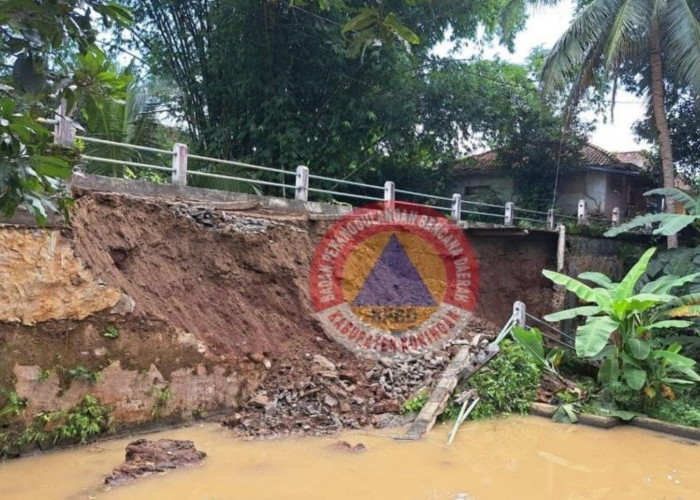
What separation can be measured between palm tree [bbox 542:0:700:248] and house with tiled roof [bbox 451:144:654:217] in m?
4.22

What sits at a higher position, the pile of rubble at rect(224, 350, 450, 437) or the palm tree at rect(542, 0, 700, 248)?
the palm tree at rect(542, 0, 700, 248)

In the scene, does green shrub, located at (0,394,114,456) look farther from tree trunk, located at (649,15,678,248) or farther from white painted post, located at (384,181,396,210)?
tree trunk, located at (649,15,678,248)

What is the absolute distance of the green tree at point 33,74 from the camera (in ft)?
6.19

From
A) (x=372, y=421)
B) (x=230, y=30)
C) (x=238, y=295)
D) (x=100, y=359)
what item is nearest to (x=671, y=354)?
(x=372, y=421)

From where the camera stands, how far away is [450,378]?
24.8 ft

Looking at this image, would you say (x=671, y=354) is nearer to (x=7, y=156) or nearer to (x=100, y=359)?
(x=100, y=359)

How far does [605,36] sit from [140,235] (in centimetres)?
1108

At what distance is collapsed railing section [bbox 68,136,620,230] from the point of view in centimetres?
788

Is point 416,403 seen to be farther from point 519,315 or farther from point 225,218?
point 225,218

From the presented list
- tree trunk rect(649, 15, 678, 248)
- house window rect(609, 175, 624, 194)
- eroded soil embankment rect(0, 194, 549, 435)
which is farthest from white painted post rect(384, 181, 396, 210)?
house window rect(609, 175, 624, 194)

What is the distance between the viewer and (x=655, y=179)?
17047 mm

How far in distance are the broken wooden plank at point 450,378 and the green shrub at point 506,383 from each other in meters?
0.12

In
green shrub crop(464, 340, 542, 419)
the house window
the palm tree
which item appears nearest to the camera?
green shrub crop(464, 340, 542, 419)

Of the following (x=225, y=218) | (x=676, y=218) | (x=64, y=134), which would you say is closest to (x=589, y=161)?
(x=676, y=218)
